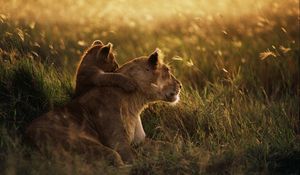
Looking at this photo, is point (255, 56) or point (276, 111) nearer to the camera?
point (276, 111)

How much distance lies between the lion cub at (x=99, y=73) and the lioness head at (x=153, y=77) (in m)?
0.17

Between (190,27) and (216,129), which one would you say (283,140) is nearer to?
(216,129)

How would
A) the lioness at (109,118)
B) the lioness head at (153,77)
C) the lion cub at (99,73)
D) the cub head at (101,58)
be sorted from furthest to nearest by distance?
the cub head at (101,58)
the lioness head at (153,77)
the lion cub at (99,73)
the lioness at (109,118)

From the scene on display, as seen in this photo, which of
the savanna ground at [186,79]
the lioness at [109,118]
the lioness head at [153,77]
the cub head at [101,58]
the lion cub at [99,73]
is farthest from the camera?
the cub head at [101,58]

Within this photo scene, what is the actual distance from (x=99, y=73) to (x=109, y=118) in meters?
0.62

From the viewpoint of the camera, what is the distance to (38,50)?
1358cm

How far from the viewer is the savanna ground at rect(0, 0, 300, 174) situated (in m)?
8.80

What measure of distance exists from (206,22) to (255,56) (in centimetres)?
213

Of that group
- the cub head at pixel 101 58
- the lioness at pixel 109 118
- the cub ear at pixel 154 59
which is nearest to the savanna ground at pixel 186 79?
the lioness at pixel 109 118

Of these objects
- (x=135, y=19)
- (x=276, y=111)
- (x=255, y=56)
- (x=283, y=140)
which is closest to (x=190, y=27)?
(x=135, y=19)

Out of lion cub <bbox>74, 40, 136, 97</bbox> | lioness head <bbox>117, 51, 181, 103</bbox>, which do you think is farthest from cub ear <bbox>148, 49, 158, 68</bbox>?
lion cub <bbox>74, 40, 136, 97</bbox>

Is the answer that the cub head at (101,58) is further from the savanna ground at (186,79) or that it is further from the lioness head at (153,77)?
the savanna ground at (186,79)

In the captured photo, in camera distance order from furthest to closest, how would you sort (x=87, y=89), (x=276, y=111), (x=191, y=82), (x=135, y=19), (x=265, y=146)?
1. (x=135, y=19)
2. (x=191, y=82)
3. (x=276, y=111)
4. (x=87, y=89)
5. (x=265, y=146)

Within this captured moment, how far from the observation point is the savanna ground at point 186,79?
347 inches
